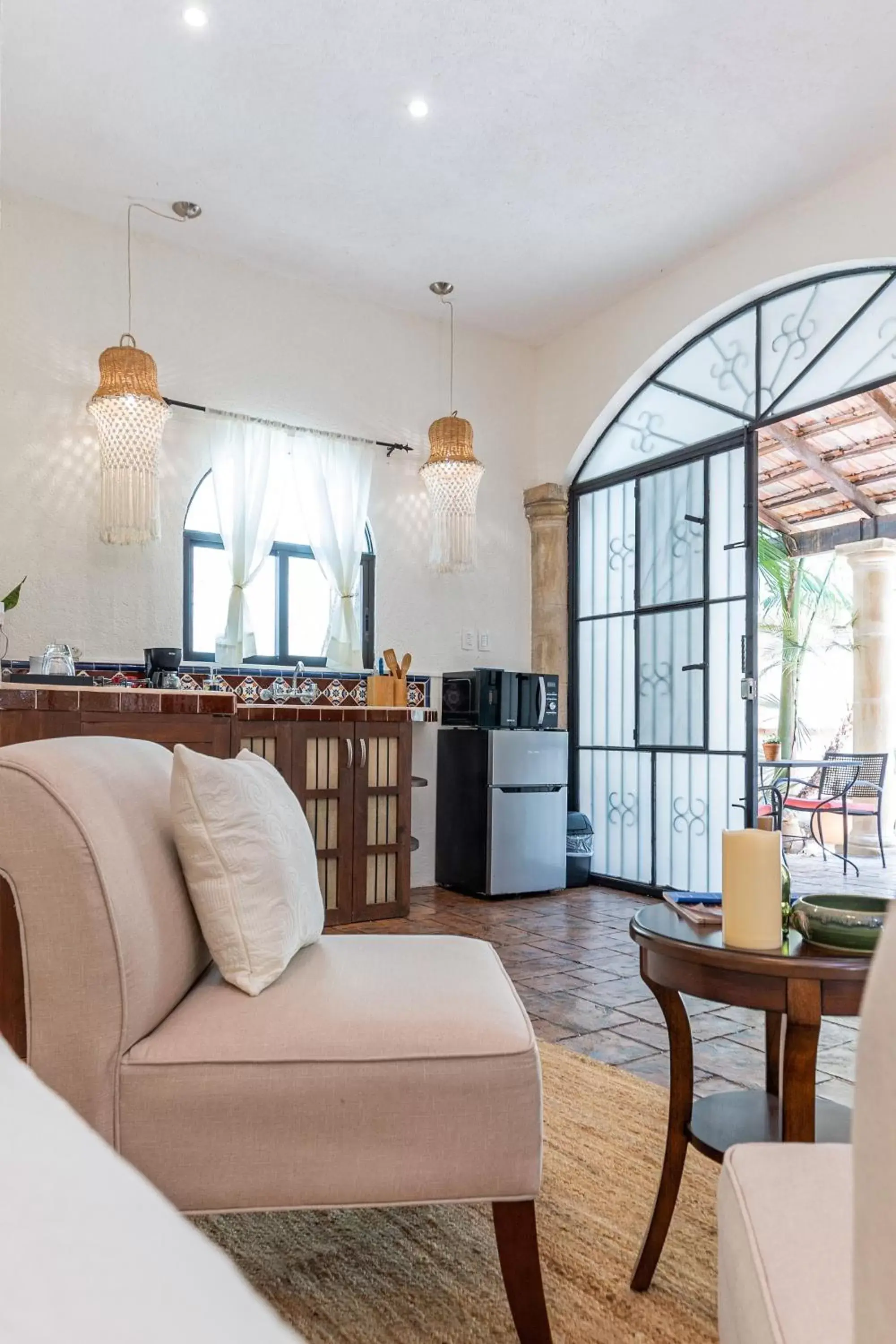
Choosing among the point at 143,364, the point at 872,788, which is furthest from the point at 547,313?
the point at 872,788

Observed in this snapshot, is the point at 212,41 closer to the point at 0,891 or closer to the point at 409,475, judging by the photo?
the point at 409,475

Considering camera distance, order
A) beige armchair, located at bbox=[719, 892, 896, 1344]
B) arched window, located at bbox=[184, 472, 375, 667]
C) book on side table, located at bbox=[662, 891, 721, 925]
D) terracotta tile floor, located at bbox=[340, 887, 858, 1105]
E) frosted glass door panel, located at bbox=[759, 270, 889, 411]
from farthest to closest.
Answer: arched window, located at bbox=[184, 472, 375, 667], frosted glass door panel, located at bbox=[759, 270, 889, 411], terracotta tile floor, located at bbox=[340, 887, 858, 1105], book on side table, located at bbox=[662, 891, 721, 925], beige armchair, located at bbox=[719, 892, 896, 1344]

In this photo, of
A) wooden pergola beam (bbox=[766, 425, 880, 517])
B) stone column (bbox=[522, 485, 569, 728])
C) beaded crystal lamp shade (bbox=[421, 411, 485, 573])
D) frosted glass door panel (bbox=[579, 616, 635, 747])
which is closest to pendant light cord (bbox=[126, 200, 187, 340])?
beaded crystal lamp shade (bbox=[421, 411, 485, 573])

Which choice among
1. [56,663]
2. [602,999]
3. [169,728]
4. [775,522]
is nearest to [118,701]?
[169,728]

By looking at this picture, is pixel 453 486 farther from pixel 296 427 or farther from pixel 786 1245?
pixel 786 1245

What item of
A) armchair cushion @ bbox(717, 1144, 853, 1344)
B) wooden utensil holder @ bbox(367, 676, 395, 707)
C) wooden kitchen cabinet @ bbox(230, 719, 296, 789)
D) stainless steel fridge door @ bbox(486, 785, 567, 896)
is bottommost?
stainless steel fridge door @ bbox(486, 785, 567, 896)

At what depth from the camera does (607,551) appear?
5.57 m

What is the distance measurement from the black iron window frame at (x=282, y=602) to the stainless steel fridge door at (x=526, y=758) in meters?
0.85

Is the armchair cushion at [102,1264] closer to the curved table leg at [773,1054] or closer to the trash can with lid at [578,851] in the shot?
the curved table leg at [773,1054]

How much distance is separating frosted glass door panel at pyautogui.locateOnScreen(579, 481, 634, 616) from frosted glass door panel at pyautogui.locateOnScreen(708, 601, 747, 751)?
0.65 m

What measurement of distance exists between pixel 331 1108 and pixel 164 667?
2.97 meters

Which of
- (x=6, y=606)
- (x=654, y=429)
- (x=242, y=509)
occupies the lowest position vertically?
(x=6, y=606)

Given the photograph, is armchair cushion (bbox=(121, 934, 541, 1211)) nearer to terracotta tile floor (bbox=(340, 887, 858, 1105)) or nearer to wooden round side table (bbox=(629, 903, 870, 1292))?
wooden round side table (bbox=(629, 903, 870, 1292))

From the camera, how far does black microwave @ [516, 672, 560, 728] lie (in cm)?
514
